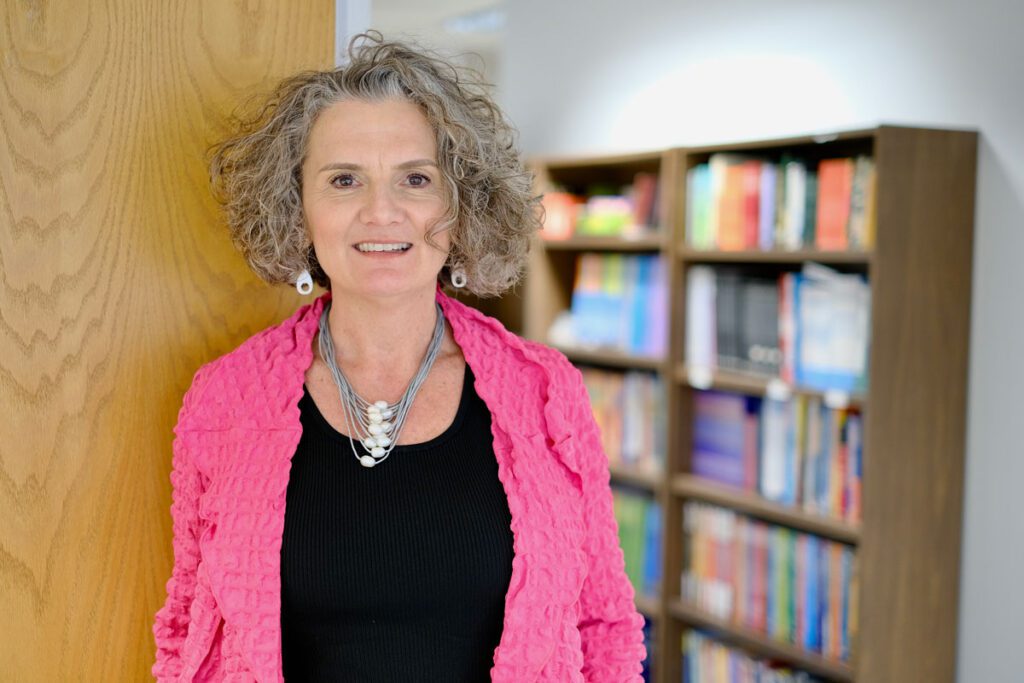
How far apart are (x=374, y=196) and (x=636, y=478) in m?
2.37

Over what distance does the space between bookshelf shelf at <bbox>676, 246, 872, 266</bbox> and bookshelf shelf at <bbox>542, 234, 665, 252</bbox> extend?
0.45 feet

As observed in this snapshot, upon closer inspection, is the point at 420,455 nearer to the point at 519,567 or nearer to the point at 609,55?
the point at 519,567

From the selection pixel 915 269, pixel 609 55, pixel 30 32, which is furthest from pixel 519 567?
pixel 609 55

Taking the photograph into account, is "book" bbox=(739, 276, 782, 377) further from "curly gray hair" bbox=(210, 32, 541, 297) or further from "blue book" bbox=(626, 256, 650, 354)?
"curly gray hair" bbox=(210, 32, 541, 297)

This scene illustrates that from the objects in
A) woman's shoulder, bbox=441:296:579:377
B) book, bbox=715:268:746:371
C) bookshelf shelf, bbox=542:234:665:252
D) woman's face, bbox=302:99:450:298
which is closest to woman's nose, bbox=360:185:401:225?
woman's face, bbox=302:99:450:298

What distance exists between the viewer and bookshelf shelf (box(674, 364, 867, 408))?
2.92 metres

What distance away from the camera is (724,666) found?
3.29 m

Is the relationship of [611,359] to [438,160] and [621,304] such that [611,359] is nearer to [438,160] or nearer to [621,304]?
[621,304]

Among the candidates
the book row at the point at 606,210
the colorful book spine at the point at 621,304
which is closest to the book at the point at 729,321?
the colorful book spine at the point at 621,304

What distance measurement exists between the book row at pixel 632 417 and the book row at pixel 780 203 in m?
0.59

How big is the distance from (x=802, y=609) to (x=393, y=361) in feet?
6.53

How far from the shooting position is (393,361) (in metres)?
1.47

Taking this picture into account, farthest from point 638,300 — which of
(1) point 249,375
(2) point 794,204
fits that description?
(1) point 249,375

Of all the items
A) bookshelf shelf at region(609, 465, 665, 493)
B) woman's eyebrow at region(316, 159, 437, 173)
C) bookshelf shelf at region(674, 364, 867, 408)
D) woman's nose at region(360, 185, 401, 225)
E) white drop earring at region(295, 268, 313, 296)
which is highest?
woman's eyebrow at region(316, 159, 437, 173)
